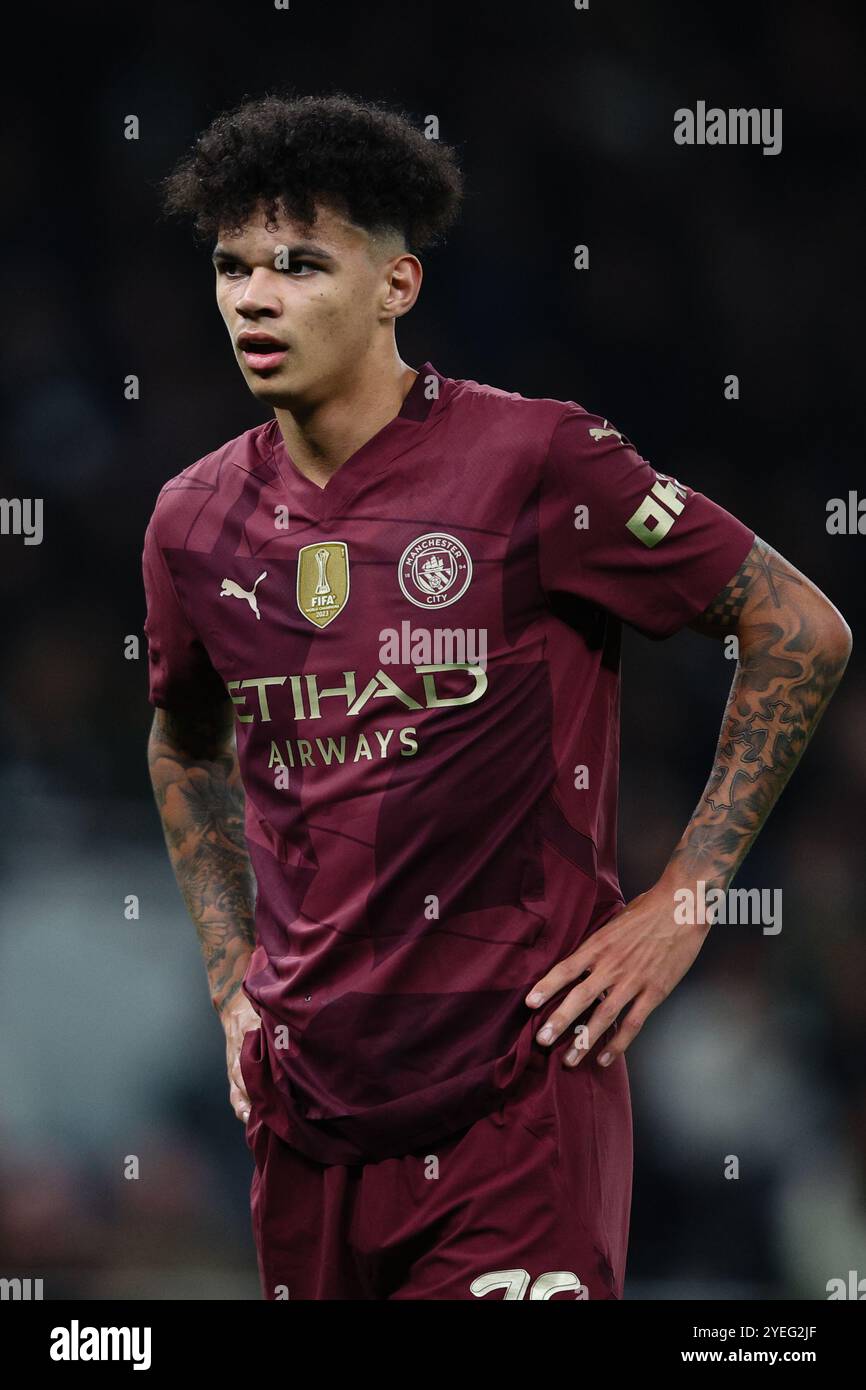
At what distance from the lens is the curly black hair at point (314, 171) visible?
92.6 inches

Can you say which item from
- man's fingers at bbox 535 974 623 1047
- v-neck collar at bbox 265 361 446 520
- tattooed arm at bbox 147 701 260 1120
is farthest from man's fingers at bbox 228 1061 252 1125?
v-neck collar at bbox 265 361 446 520

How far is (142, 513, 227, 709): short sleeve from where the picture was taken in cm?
256

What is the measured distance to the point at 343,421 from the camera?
2404 mm

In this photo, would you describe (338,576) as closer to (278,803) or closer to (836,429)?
(278,803)

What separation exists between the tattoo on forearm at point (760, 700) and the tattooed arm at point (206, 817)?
0.77 metres

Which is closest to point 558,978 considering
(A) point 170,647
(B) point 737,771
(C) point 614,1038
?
(C) point 614,1038

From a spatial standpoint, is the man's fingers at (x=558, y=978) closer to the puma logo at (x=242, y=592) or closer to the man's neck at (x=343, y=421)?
the puma logo at (x=242, y=592)

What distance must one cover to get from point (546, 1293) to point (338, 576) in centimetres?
97

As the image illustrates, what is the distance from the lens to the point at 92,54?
4.77 meters

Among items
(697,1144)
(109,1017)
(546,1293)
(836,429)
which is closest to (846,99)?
(836,429)

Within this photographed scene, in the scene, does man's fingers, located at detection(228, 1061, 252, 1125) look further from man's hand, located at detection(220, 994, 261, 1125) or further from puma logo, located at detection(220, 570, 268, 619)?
puma logo, located at detection(220, 570, 268, 619)

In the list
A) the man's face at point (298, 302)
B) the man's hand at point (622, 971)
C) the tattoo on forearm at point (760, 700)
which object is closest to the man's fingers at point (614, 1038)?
the man's hand at point (622, 971)

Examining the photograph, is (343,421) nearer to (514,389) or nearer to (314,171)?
(314,171)

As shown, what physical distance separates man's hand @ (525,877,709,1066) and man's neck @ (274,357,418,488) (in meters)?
0.74
